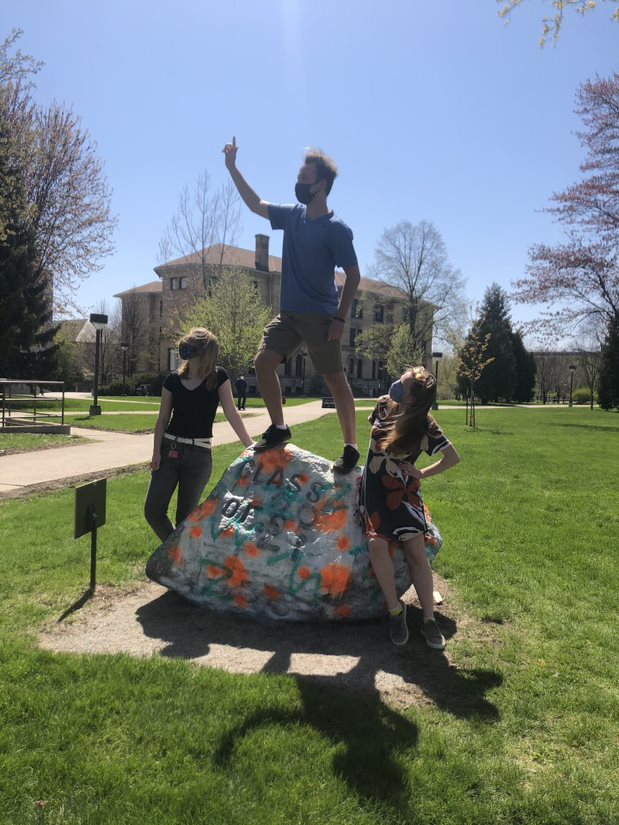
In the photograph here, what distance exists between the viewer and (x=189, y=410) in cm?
432

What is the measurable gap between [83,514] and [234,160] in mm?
2868

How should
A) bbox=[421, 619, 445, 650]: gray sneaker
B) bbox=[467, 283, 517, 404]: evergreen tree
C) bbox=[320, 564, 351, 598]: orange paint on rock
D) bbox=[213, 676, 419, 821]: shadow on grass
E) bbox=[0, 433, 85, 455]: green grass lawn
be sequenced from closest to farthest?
bbox=[213, 676, 419, 821]: shadow on grass → bbox=[421, 619, 445, 650]: gray sneaker → bbox=[320, 564, 351, 598]: orange paint on rock → bbox=[0, 433, 85, 455]: green grass lawn → bbox=[467, 283, 517, 404]: evergreen tree

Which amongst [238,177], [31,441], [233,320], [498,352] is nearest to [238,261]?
[233,320]

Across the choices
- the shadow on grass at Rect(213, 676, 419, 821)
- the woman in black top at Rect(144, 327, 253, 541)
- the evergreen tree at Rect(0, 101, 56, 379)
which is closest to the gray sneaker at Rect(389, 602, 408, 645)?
the shadow on grass at Rect(213, 676, 419, 821)

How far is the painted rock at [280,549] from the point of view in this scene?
3.82 m

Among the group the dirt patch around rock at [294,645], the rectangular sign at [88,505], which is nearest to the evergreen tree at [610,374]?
the dirt patch around rock at [294,645]

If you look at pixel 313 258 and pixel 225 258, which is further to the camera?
pixel 225 258

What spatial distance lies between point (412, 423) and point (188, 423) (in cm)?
167

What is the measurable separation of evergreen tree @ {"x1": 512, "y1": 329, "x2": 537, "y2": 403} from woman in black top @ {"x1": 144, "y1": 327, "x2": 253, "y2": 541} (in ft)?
194

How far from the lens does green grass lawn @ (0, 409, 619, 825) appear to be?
7.05 ft

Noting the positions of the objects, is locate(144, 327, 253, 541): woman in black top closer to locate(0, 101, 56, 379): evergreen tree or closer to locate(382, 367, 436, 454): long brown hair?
locate(382, 367, 436, 454): long brown hair

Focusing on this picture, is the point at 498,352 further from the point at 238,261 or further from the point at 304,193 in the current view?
the point at 304,193

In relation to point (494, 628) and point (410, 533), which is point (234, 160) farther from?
point (494, 628)

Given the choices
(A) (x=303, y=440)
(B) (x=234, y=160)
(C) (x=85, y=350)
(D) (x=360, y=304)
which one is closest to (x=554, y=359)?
(D) (x=360, y=304)
